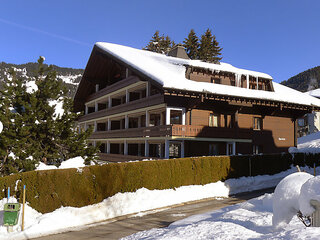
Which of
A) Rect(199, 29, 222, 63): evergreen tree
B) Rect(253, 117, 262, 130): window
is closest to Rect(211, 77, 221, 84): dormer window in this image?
Rect(253, 117, 262, 130): window

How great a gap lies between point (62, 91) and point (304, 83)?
146 m

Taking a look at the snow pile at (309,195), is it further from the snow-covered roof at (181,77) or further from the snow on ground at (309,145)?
the snow on ground at (309,145)

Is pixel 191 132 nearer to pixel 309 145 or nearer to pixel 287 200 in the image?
pixel 287 200

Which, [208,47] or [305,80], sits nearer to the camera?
[208,47]

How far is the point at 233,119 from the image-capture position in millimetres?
29312

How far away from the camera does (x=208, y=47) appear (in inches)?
2522

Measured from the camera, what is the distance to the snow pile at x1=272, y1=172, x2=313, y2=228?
7941 mm

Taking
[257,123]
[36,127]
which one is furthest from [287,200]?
[257,123]

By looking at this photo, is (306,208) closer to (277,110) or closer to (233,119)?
(233,119)

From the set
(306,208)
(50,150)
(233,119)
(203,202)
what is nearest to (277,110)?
(233,119)

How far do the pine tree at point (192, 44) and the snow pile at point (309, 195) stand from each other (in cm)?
5984

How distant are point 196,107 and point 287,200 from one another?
19.6 metres

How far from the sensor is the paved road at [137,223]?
10.9 meters

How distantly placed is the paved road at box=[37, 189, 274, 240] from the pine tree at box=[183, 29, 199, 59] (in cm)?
5214
